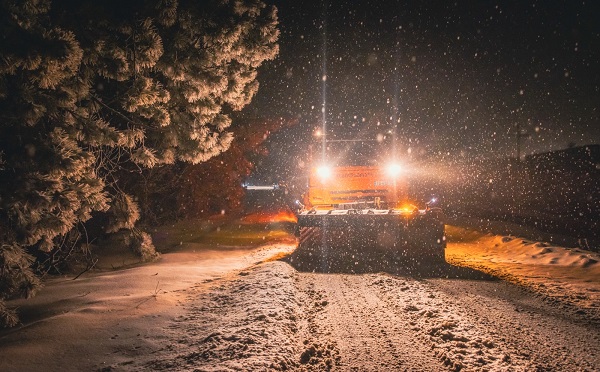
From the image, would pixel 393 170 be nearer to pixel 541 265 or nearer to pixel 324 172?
pixel 324 172

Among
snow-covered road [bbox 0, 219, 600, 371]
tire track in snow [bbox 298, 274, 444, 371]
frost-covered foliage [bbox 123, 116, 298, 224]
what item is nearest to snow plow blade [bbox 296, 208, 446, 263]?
snow-covered road [bbox 0, 219, 600, 371]

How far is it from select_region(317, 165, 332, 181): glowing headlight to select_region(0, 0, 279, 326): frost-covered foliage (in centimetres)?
512

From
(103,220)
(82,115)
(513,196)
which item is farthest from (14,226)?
(513,196)

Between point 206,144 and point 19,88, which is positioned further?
point 206,144

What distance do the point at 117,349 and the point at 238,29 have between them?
5.01 m

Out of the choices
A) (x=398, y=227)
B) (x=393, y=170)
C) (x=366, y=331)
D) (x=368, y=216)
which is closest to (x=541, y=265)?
(x=398, y=227)

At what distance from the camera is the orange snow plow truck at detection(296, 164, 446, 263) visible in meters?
9.05

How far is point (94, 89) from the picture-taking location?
5.68 meters

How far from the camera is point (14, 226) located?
468 cm

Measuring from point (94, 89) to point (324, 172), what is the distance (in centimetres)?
762

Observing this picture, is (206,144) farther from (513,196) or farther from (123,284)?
(513,196)

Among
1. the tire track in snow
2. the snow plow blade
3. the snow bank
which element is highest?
the snow plow blade

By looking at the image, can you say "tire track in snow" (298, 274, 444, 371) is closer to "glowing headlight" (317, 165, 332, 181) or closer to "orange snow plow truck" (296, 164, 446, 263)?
"orange snow plow truck" (296, 164, 446, 263)

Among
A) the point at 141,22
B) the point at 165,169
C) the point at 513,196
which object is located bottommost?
the point at 513,196
